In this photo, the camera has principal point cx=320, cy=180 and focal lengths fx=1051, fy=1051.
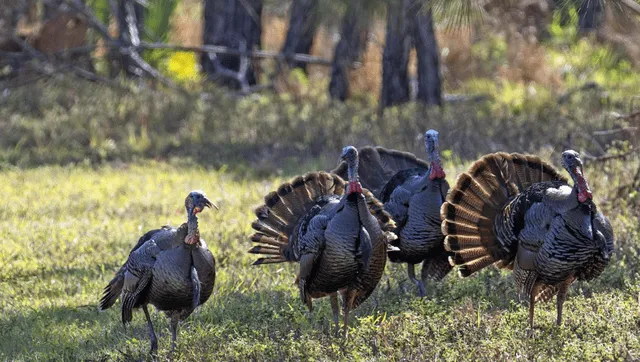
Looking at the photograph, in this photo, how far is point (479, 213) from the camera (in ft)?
20.2

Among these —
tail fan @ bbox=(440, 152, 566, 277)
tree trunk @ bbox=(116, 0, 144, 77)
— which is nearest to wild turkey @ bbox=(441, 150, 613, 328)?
tail fan @ bbox=(440, 152, 566, 277)

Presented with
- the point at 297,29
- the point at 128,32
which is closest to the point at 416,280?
the point at 128,32

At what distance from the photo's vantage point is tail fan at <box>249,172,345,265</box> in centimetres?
677

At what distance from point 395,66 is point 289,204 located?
7.43 meters

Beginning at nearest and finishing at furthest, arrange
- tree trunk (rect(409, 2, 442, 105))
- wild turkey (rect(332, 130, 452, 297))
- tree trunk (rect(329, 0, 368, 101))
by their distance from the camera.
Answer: wild turkey (rect(332, 130, 452, 297))
tree trunk (rect(409, 2, 442, 105))
tree trunk (rect(329, 0, 368, 101))

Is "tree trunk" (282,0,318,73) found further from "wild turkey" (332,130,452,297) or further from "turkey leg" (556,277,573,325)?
"turkey leg" (556,277,573,325)

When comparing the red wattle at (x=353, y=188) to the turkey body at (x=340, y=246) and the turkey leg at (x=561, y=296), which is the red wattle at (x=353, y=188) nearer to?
the turkey body at (x=340, y=246)

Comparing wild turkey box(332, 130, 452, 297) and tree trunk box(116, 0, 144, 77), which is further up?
tree trunk box(116, 0, 144, 77)

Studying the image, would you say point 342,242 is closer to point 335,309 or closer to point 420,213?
point 335,309

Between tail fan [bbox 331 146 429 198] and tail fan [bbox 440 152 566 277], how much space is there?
4.63 feet

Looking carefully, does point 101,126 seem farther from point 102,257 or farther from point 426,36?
point 102,257

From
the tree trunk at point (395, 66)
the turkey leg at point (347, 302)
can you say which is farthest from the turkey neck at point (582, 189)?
the tree trunk at point (395, 66)

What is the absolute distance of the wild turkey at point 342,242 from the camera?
5875 millimetres

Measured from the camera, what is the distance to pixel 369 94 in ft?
51.6
